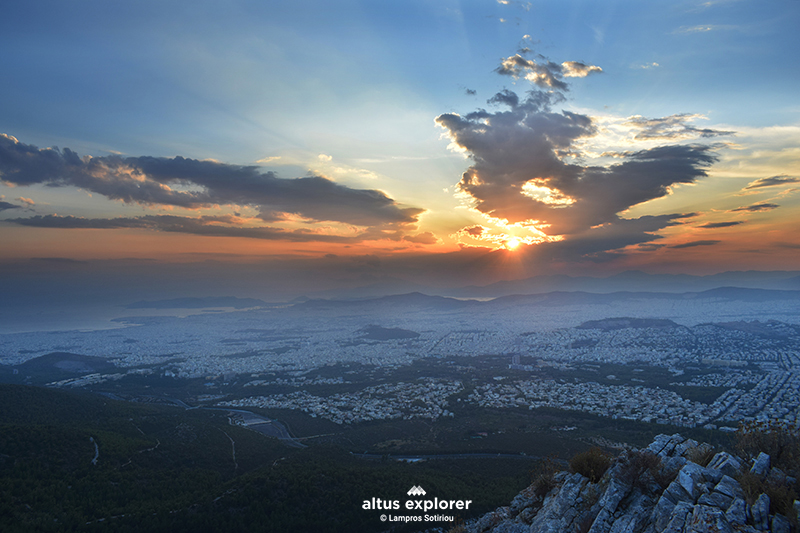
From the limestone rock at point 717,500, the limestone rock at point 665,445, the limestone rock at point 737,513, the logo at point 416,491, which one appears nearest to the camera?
the limestone rock at point 737,513

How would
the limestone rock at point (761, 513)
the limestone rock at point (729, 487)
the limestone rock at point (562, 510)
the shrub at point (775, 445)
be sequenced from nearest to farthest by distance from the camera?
the limestone rock at point (761, 513)
the limestone rock at point (729, 487)
the shrub at point (775, 445)
the limestone rock at point (562, 510)

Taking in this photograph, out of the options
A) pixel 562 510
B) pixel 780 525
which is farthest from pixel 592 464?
pixel 780 525

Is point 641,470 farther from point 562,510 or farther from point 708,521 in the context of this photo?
point 708,521

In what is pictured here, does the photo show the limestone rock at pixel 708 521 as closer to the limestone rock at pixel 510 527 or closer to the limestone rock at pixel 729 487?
the limestone rock at pixel 729 487

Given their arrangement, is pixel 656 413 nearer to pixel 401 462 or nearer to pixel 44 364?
pixel 401 462

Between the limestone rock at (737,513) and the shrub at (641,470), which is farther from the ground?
the limestone rock at (737,513)

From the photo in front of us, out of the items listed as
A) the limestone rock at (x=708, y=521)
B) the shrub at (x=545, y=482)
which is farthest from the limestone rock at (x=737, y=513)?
the shrub at (x=545, y=482)
